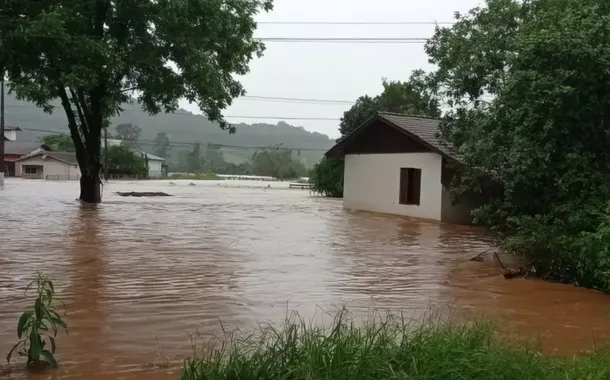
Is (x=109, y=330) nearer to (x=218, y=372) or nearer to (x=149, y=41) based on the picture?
(x=218, y=372)

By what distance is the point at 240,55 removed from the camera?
2630 centimetres

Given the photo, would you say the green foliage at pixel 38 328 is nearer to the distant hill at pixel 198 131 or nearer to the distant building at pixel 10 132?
the distant building at pixel 10 132

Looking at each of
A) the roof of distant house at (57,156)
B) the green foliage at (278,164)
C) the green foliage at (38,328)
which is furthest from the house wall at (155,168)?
the green foliage at (38,328)

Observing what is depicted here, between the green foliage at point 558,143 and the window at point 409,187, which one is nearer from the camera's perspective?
the green foliage at point 558,143

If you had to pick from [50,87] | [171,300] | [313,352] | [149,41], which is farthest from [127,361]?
[149,41]

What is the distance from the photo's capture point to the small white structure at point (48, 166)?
69.1 meters

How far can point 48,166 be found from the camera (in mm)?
69625

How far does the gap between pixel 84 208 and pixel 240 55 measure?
8576 millimetres

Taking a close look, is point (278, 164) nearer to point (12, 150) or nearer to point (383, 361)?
point (12, 150)

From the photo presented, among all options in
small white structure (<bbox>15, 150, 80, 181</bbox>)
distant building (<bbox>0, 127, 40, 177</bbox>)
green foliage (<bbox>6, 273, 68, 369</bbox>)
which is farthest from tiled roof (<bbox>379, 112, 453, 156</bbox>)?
distant building (<bbox>0, 127, 40, 177</bbox>)

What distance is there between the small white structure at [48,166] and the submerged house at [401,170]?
47.4 metres

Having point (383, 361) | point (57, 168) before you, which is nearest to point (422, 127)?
point (383, 361)

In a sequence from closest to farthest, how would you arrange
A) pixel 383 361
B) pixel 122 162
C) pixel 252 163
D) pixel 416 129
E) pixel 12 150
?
1. pixel 383 361
2. pixel 416 129
3. pixel 122 162
4. pixel 12 150
5. pixel 252 163

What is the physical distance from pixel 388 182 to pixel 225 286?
1723 centimetres
